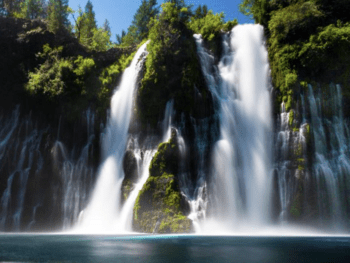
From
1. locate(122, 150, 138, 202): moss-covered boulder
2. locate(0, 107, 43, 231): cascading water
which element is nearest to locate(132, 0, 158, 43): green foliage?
locate(0, 107, 43, 231): cascading water

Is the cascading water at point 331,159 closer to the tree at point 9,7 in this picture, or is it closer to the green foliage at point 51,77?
the green foliage at point 51,77

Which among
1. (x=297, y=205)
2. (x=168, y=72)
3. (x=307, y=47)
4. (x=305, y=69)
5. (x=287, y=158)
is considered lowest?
(x=297, y=205)

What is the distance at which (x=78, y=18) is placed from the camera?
120 feet

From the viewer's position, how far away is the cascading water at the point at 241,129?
16.3m

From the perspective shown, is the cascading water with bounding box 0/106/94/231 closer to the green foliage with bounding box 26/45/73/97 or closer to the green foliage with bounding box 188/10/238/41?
the green foliage with bounding box 26/45/73/97

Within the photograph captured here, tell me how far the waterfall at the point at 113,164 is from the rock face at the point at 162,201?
1.92 meters

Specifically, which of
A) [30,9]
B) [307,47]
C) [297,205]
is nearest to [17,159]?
[297,205]

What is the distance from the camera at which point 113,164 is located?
64.8ft

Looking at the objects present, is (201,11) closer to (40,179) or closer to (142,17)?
(142,17)

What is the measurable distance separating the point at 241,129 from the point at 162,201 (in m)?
6.98

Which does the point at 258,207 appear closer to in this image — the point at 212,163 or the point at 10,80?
the point at 212,163

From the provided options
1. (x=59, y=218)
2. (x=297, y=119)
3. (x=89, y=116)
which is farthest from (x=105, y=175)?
(x=297, y=119)

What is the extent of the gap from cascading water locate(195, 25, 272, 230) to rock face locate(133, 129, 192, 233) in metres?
1.95

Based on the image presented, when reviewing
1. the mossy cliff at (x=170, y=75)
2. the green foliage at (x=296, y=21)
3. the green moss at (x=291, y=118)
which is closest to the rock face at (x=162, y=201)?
the mossy cliff at (x=170, y=75)
